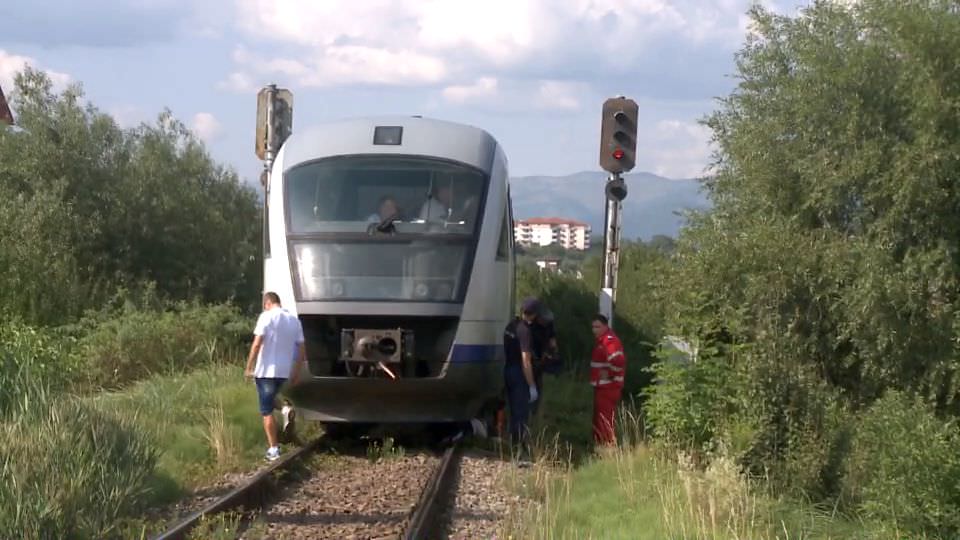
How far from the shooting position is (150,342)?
779 inches

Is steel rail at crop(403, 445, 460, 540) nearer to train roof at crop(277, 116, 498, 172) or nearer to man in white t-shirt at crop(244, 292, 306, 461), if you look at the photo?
man in white t-shirt at crop(244, 292, 306, 461)

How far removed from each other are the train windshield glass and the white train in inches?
0.5

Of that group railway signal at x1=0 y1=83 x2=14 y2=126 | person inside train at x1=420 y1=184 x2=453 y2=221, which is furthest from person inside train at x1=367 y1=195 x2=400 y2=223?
railway signal at x1=0 y1=83 x2=14 y2=126

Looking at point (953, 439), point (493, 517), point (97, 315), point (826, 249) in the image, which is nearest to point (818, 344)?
point (826, 249)

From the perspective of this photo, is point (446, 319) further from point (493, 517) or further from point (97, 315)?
point (97, 315)

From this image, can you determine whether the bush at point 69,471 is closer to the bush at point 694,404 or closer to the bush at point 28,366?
the bush at point 28,366

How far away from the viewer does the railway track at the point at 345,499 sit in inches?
362

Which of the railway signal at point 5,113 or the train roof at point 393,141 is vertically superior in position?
the railway signal at point 5,113

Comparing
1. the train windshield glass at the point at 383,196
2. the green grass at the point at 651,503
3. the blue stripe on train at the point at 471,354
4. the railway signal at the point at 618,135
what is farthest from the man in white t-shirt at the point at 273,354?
the railway signal at the point at 618,135

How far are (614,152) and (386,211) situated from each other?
3.60 m

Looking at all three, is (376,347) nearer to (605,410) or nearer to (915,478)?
(605,410)

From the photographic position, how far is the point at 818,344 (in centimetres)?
1527

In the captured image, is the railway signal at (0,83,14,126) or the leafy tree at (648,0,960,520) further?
the railway signal at (0,83,14,126)

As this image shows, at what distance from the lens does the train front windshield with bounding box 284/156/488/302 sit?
13148 mm
